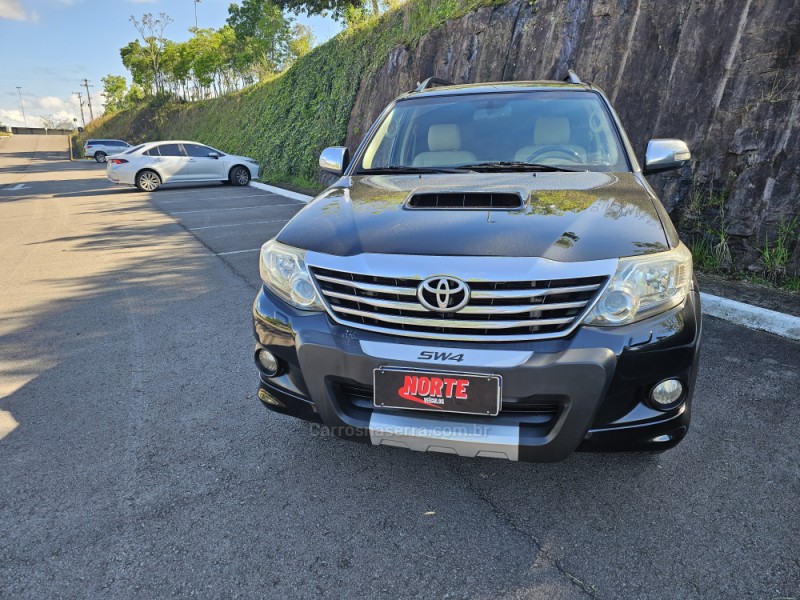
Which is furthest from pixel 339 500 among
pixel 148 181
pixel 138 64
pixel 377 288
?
pixel 138 64

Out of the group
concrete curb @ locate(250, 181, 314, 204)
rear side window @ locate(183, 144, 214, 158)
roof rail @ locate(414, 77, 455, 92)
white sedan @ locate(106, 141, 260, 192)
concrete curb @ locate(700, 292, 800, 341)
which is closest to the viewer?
concrete curb @ locate(700, 292, 800, 341)

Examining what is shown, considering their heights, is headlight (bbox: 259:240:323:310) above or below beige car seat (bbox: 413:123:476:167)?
below

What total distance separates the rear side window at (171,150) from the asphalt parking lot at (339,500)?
14101 mm

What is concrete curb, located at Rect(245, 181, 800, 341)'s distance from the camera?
399 cm

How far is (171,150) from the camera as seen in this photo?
54.6 feet

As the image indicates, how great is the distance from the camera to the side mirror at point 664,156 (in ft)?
10.8

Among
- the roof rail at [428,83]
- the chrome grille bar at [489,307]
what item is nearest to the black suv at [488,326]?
Answer: the chrome grille bar at [489,307]

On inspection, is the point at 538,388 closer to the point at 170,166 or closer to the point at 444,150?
the point at 444,150

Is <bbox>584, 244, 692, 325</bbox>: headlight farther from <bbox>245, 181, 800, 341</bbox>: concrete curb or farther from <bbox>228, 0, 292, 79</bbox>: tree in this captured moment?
<bbox>228, 0, 292, 79</bbox>: tree

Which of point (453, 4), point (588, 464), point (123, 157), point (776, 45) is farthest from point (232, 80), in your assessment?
point (588, 464)

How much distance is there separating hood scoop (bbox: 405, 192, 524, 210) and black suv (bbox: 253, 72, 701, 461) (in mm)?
10

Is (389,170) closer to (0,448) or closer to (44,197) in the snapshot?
(0,448)

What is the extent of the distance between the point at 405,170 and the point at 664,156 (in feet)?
5.06

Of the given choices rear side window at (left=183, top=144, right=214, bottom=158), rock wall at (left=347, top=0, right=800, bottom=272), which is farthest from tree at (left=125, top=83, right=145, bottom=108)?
rock wall at (left=347, top=0, right=800, bottom=272)
